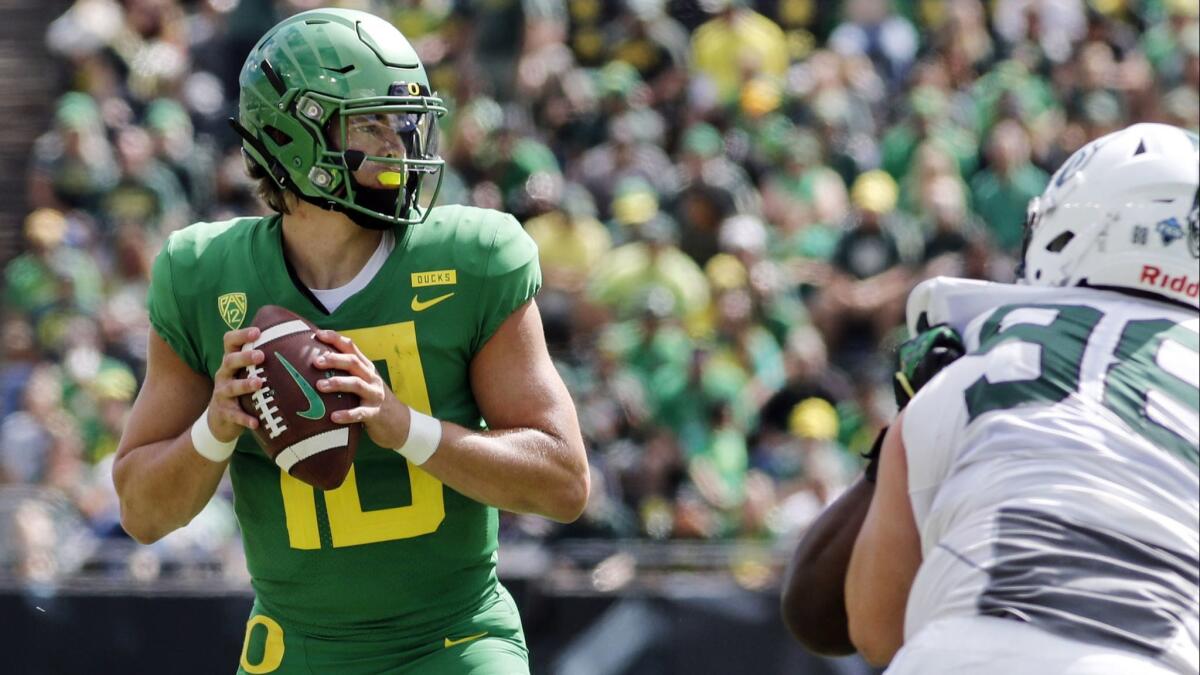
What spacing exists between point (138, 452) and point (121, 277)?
20.8ft

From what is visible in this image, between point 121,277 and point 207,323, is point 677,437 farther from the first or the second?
point 207,323

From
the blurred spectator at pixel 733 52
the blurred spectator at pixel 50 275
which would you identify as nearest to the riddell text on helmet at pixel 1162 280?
the blurred spectator at pixel 50 275

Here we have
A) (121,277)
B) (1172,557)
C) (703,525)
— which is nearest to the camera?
(1172,557)

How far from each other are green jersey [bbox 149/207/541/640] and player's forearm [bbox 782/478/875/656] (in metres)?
0.77

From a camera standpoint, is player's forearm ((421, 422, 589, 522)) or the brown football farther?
player's forearm ((421, 422, 589, 522))

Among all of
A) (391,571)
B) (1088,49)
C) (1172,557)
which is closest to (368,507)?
(391,571)

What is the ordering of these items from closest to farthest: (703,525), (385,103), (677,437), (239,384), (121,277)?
(239,384)
(385,103)
(703,525)
(677,437)
(121,277)

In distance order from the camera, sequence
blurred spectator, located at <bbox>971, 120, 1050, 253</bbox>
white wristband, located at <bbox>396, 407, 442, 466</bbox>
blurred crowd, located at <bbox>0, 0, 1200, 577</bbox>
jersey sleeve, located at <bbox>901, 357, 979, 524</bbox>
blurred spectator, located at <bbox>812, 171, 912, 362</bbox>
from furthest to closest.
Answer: blurred spectator, located at <bbox>971, 120, 1050, 253</bbox> < blurred spectator, located at <bbox>812, 171, 912, 362</bbox> < blurred crowd, located at <bbox>0, 0, 1200, 577</bbox> < white wristband, located at <bbox>396, 407, 442, 466</bbox> < jersey sleeve, located at <bbox>901, 357, 979, 524</bbox>

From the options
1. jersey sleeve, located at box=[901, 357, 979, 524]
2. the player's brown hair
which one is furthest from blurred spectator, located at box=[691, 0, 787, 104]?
jersey sleeve, located at box=[901, 357, 979, 524]

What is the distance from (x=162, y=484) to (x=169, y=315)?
33 cm

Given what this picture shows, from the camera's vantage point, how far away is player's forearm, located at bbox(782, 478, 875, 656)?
3.17 metres

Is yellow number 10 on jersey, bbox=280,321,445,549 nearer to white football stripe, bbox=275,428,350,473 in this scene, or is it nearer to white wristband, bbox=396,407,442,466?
white wristband, bbox=396,407,442,466

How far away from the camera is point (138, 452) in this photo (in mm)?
3701

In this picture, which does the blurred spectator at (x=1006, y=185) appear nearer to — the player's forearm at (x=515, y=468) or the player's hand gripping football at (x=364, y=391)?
the player's forearm at (x=515, y=468)
